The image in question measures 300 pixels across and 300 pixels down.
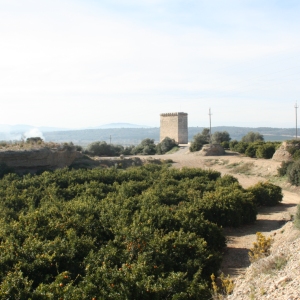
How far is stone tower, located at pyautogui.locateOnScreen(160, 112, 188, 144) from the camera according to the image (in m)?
47.8

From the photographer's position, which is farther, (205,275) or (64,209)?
(64,209)

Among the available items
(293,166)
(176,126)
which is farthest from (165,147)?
(293,166)

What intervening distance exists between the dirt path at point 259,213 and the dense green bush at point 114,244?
1.55ft

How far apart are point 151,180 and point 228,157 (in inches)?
628

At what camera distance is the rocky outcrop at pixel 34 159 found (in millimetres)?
19547

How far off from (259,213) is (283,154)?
13786 mm

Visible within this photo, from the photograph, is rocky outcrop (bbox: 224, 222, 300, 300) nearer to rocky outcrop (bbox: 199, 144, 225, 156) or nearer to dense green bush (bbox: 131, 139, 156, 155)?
rocky outcrop (bbox: 199, 144, 225, 156)

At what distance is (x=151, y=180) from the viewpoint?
54.6ft

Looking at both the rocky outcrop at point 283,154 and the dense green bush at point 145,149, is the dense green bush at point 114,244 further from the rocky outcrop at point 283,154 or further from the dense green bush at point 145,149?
the dense green bush at point 145,149

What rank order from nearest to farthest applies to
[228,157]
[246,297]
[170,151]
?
1. [246,297]
2. [228,157]
3. [170,151]

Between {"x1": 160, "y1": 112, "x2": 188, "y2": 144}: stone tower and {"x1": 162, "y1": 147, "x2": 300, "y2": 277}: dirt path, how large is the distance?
14.2 metres

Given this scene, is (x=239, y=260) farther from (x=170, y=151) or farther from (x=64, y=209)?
(x=170, y=151)

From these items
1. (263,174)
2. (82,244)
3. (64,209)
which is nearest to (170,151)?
(263,174)

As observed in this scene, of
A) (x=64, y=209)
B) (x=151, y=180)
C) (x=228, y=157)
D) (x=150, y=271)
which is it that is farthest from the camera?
(x=228, y=157)
